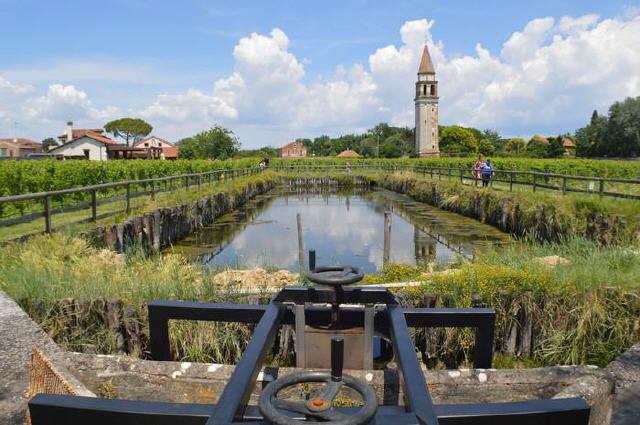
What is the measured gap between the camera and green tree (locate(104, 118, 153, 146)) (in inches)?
4193

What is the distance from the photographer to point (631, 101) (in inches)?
2440

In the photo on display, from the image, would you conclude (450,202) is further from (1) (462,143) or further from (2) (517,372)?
(1) (462,143)

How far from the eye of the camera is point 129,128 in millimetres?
107438

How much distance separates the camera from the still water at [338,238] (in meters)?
13.3

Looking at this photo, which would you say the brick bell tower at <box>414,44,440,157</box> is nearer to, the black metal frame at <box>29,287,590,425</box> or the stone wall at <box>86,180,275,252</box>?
the stone wall at <box>86,180,275,252</box>

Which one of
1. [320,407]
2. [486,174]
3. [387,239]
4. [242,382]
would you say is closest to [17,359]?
[242,382]

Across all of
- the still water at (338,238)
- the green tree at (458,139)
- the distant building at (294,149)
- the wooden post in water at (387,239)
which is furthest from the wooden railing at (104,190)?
the distant building at (294,149)

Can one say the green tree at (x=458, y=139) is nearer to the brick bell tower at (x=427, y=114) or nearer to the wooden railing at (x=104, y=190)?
the brick bell tower at (x=427, y=114)

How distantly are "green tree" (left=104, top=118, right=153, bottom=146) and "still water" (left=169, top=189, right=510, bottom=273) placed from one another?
3580 inches

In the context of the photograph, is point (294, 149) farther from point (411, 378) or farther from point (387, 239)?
point (411, 378)

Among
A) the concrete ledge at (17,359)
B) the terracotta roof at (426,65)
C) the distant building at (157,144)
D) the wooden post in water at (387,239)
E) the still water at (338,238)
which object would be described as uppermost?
the terracotta roof at (426,65)

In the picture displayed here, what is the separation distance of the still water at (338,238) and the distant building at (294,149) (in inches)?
4612

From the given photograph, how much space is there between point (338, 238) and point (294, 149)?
128893mm

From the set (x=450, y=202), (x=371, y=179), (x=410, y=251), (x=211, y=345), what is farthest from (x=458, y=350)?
(x=371, y=179)
